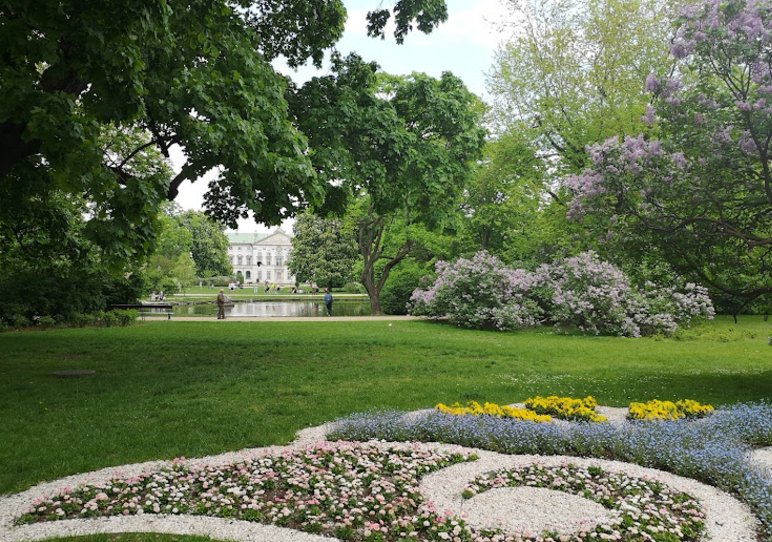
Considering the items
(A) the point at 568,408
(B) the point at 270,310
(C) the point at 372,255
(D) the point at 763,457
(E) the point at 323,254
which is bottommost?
(D) the point at 763,457

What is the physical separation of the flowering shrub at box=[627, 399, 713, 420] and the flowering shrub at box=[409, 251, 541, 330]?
40.8 ft

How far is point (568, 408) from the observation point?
24.2 ft

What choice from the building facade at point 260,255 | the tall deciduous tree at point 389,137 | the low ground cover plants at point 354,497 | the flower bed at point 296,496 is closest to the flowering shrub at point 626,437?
the low ground cover plants at point 354,497

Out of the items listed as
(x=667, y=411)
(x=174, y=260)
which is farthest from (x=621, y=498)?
(x=174, y=260)

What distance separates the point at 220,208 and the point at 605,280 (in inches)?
542

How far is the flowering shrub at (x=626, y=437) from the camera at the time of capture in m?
5.20

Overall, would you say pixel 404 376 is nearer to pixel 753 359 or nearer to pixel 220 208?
pixel 220 208

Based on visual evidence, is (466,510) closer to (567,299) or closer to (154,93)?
(154,93)

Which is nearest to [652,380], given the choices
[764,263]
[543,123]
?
[764,263]

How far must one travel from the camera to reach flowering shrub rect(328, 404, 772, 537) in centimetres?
520

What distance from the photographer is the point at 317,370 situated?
11.2 m

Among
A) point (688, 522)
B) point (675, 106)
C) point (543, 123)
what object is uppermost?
point (543, 123)

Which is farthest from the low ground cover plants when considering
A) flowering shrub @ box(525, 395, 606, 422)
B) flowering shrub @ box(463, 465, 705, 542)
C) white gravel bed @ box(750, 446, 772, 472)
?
flowering shrub @ box(525, 395, 606, 422)

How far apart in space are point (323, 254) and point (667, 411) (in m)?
45.9
